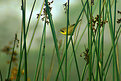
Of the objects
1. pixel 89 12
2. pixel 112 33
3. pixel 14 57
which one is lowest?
pixel 14 57

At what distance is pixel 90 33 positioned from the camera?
80 centimetres

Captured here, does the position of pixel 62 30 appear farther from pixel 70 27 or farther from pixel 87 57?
pixel 87 57

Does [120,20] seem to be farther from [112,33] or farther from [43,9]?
[43,9]

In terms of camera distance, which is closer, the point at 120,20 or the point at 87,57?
the point at 87,57

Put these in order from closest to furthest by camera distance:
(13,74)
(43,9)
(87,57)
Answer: (87,57) < (43,9) < (13,74)

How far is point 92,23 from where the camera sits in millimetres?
854

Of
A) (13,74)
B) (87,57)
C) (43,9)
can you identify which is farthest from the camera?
(13,74)

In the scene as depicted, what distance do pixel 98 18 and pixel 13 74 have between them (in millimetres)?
560

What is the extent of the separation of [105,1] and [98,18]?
0.50ft

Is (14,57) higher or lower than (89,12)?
lower

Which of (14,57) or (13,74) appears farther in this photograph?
(13,74)

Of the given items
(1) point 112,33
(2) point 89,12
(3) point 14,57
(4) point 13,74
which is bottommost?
(4) point 13,74

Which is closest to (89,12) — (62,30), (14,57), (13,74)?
(62,30)

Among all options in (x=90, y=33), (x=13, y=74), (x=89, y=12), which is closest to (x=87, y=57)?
(x=90, y=33)
